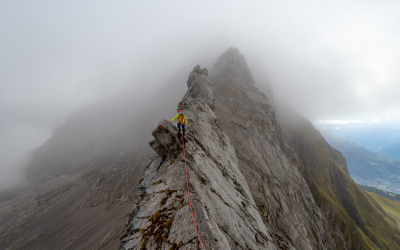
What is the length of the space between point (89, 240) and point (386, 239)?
176203mm

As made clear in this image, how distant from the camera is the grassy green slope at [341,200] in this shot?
7856cm

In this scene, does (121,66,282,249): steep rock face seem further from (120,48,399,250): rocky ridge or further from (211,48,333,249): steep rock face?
(211,48,333,249): steep rock face

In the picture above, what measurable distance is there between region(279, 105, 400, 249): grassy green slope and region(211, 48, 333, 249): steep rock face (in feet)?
154

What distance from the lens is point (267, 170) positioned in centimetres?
Result: 3425

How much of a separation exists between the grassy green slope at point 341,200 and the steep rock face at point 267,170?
154 feet

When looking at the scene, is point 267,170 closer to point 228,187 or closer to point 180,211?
point 228,187

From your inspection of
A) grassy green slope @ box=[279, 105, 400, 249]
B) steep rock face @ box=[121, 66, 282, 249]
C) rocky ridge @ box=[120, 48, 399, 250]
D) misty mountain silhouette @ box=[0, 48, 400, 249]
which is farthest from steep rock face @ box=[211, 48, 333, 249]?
grassy green slope @ box=[279, 105, 400, 249]

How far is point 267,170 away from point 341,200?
394ft

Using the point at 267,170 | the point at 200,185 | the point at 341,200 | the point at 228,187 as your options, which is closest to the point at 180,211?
the point at 200,185

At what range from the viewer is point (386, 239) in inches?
3787

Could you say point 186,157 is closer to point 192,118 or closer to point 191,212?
point 191,212

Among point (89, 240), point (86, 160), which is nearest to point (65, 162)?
point (86, 160)

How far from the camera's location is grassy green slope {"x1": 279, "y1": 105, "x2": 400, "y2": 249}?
78562 mm

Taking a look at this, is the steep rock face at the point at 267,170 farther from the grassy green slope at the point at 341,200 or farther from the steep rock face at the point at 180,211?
the grassy green slope at the point at 341,200
